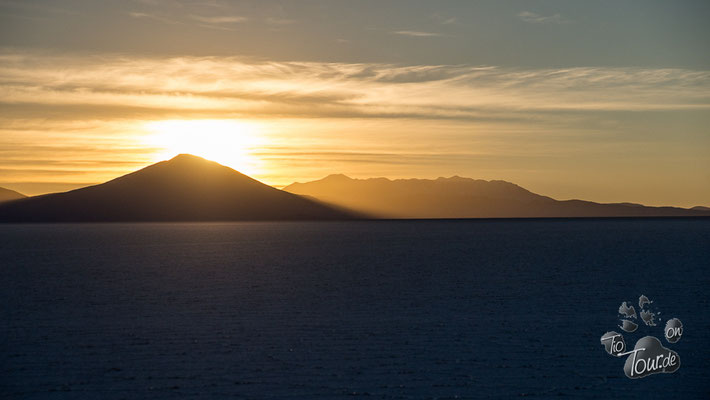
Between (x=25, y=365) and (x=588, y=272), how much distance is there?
41.8 m

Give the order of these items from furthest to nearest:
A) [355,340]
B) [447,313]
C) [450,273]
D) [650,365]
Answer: [450,273] → [447,313] → [355,340] → [650,365]

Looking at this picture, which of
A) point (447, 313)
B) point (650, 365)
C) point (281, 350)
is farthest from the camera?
point (447, 313)

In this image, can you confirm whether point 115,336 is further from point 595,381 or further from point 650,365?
point 650,365

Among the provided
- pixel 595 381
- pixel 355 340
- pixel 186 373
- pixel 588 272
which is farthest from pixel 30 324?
pixel 588 272

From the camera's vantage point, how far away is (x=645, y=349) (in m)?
24.1

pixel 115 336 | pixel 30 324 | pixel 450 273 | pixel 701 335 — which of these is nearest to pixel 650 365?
pixel 701 335

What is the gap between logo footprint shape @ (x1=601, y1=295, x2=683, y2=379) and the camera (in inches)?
824

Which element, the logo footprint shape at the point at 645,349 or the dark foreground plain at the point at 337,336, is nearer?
the dark foreground plain at the point at 337,336

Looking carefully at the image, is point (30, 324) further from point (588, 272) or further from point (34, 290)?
point (588, 272)

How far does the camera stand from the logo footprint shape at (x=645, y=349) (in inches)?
824

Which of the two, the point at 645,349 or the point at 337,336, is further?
the point at 337,336

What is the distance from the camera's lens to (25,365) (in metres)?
21.8

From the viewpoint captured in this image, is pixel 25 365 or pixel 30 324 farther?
pixel 30 324

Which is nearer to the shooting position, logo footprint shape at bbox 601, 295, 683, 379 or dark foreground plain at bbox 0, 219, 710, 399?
dark foreground plain at bbox 0, 219, 710, 399
